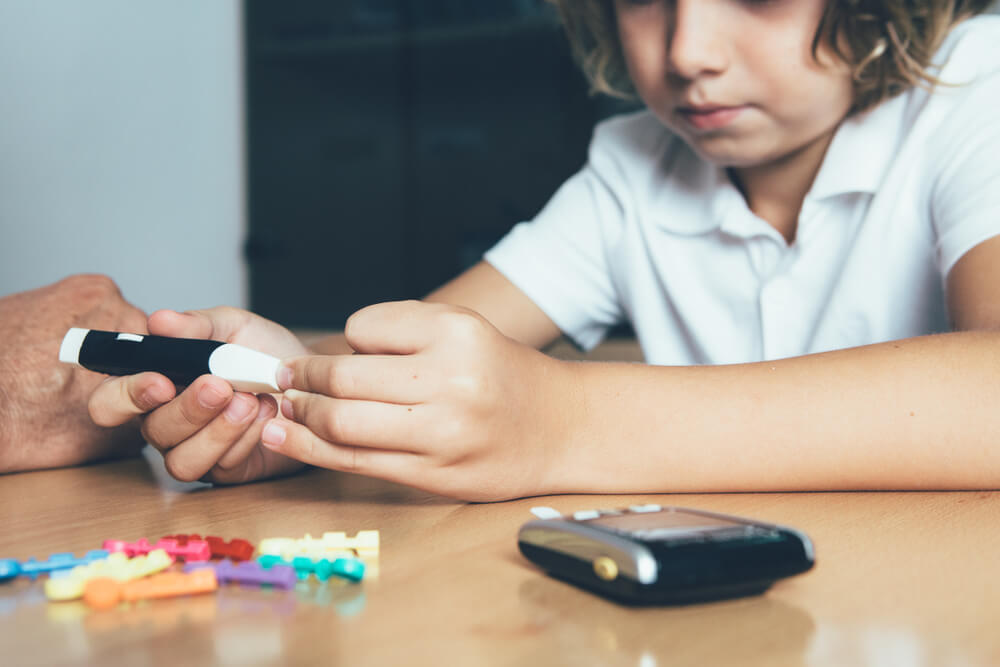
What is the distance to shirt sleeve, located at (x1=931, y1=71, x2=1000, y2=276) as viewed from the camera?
0.64 m

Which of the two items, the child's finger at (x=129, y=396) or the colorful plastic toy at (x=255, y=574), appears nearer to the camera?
the colorful plastic toy at (x=255, y=574)

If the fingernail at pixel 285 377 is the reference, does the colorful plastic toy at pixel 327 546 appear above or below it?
below

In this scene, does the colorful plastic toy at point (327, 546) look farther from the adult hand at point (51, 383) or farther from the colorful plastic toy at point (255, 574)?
the adult hand at point (51, 383)

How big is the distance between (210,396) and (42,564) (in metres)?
0.14

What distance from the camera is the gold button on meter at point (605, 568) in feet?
0.97

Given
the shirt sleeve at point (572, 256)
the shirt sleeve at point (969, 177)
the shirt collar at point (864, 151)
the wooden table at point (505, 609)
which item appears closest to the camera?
the wooden table at point (505, 609)

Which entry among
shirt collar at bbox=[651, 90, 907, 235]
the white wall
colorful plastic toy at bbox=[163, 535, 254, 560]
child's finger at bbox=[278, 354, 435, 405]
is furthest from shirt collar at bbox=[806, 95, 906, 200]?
the white wall

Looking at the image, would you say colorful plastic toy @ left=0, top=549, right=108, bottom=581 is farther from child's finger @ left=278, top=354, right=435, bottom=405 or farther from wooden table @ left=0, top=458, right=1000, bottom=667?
child's finger @ left=278, top=354, right=435, bottom=405

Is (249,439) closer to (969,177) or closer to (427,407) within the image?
(427,407)

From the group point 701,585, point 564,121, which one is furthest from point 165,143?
point 701,585

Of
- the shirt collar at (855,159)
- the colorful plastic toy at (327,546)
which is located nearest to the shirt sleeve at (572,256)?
the shirt collar at (855,159)

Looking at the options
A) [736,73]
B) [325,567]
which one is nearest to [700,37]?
[736,73]

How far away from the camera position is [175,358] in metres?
0.49

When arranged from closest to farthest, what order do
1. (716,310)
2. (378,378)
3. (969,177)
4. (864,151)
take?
(378,378)
(969,177)
(864,151)
(716,310)
